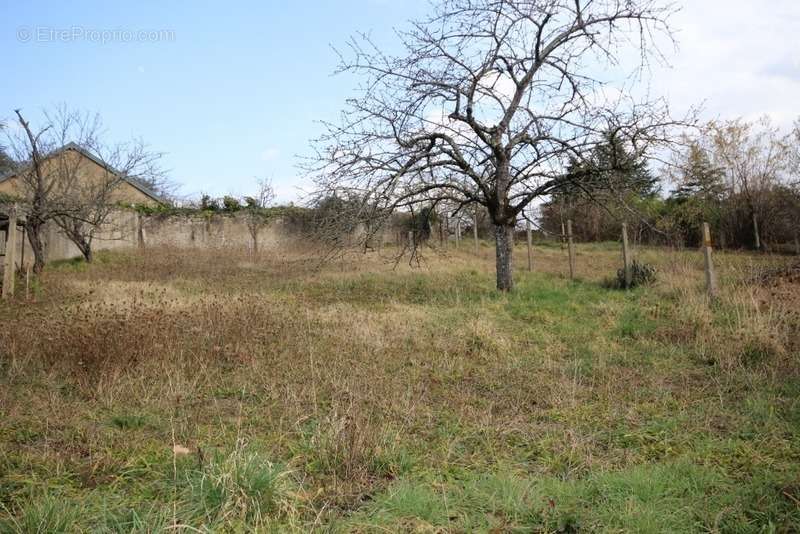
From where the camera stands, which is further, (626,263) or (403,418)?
(626,263)

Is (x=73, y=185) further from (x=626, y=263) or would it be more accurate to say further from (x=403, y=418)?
(x=403, y=418)

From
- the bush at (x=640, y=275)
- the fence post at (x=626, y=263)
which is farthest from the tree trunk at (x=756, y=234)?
the fence post at (x=626, y=263)

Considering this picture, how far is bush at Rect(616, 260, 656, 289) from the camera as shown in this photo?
37.3ft

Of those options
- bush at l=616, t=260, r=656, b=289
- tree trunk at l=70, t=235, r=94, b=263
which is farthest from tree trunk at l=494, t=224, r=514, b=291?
tree trunk at l=70, t=235, r=94, b=263

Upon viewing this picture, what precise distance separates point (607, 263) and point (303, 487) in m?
18.2

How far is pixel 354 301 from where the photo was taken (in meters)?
10.3

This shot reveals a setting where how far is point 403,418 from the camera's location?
414 centimetres

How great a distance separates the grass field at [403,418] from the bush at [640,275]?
7.33 ft

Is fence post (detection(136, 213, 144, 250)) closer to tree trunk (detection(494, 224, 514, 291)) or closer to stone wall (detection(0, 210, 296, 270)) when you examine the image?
stone wall (detection(0, 210, 296, 270))

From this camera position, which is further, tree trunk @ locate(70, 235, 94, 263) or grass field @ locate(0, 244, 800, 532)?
tree trunk @ locate(70, 235, 94, 263)

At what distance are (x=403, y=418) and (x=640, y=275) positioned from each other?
→ 29.4 ft

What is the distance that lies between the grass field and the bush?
2.23 meters

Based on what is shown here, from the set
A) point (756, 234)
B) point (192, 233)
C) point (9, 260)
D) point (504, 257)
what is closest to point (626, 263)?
point (504, 257)

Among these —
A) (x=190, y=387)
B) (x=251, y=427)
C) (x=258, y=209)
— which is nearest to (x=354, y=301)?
(x=190, y=387)
